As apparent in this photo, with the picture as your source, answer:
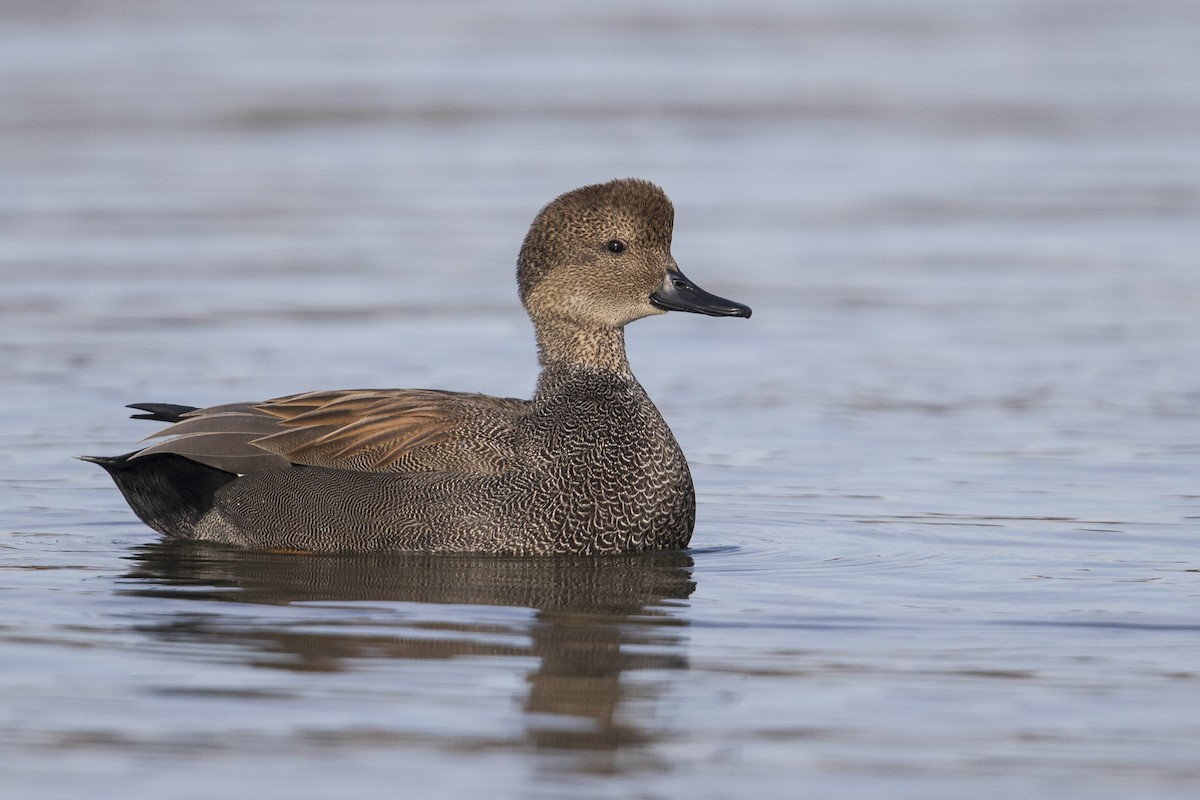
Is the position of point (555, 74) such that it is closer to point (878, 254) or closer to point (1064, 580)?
point (878, 254)

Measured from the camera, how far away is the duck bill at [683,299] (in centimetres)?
942

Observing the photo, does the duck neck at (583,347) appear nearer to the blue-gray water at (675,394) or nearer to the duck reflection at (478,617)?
the blue-gray water at (675,394)

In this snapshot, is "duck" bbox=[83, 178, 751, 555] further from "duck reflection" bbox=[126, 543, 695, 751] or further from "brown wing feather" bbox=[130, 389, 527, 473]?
"duck reflection" bbox=[126, 543, 695, 751]

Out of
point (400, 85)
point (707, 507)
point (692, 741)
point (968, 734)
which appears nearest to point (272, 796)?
point (692, 741)

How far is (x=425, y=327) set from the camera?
46.2 ft

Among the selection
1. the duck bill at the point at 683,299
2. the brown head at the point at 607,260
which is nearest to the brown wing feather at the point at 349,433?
the brown head at the point at 607,260

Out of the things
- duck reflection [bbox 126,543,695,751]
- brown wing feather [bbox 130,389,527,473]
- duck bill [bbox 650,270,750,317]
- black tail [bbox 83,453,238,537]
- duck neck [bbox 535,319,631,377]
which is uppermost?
duck bill [bbox 650,270,750,317]

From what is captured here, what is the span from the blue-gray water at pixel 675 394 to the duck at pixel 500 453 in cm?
20

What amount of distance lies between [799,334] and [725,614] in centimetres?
630

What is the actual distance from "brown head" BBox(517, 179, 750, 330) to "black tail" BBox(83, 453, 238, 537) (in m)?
1.62

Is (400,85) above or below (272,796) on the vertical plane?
above

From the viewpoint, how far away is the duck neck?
9.48 meters

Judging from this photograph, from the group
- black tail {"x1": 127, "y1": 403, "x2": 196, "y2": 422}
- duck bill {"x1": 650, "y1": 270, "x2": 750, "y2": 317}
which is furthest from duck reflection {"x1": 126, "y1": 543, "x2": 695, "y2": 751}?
duck bill {"x1": 650, "y1": 270, "x2": 750, "y2": 317}

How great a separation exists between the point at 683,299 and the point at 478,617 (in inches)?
89.7
